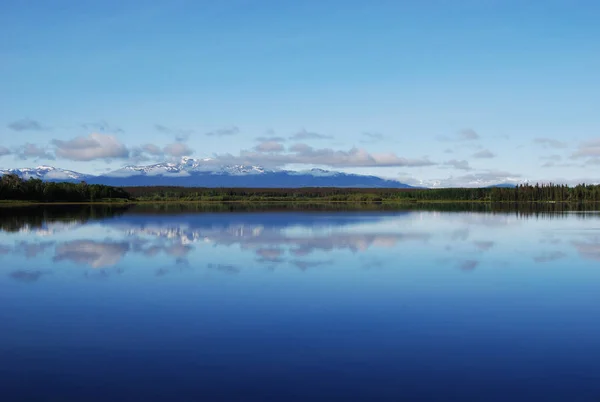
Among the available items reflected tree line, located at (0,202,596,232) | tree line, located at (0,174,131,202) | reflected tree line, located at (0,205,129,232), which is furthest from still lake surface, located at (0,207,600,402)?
tree line, located at (0,174,131,202)

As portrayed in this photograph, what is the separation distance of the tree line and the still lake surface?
113 m

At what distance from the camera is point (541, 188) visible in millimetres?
188500

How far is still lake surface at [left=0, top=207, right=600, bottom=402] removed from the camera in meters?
9.20

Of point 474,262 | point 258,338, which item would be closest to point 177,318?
point 258,338

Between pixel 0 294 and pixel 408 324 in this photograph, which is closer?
pixel 408 324

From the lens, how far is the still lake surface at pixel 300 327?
30.2ft

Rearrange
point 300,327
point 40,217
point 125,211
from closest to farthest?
point 300,327 < point 40,217 < point 125,211

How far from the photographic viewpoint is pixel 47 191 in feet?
448

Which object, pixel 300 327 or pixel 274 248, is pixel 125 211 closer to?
pixel 274 248

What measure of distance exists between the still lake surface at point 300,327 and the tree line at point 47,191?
11294 centimetres

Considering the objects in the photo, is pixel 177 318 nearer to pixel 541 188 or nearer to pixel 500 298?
pixel 500 298

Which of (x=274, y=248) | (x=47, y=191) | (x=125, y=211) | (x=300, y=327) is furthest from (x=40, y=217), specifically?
(x=47, y=191)

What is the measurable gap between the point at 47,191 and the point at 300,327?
448ft

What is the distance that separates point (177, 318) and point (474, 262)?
14233 millimetres
